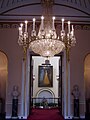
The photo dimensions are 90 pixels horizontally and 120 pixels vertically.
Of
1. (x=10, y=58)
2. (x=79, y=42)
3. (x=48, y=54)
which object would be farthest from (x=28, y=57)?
(x=48, y=54)

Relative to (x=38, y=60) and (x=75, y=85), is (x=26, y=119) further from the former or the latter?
(x=38, y=60)

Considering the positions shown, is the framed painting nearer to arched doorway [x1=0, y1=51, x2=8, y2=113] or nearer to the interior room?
arched doorway [x1=0, y1=51, x2=8, y2=113]

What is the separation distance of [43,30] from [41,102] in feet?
37.3

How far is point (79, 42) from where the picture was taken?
11641 mm

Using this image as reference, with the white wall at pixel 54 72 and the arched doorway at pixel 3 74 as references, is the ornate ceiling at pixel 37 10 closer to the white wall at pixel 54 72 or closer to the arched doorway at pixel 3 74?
the arched doorway at pixel 3 74

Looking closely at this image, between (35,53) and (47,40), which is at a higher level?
(47,40)

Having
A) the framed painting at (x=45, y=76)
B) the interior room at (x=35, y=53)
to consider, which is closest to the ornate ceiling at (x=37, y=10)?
the interior room at (x=35, y=53)

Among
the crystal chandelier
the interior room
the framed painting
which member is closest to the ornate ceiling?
the interior room

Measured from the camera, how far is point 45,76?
19.4 metres

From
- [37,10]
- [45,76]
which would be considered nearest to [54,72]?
[45,76]

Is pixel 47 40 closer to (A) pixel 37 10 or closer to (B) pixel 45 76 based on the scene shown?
(A) pixel 37 10

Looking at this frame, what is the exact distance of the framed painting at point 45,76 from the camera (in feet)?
63.3

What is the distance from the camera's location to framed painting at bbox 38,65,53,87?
1930 cm

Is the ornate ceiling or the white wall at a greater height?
the ornate ceiling
